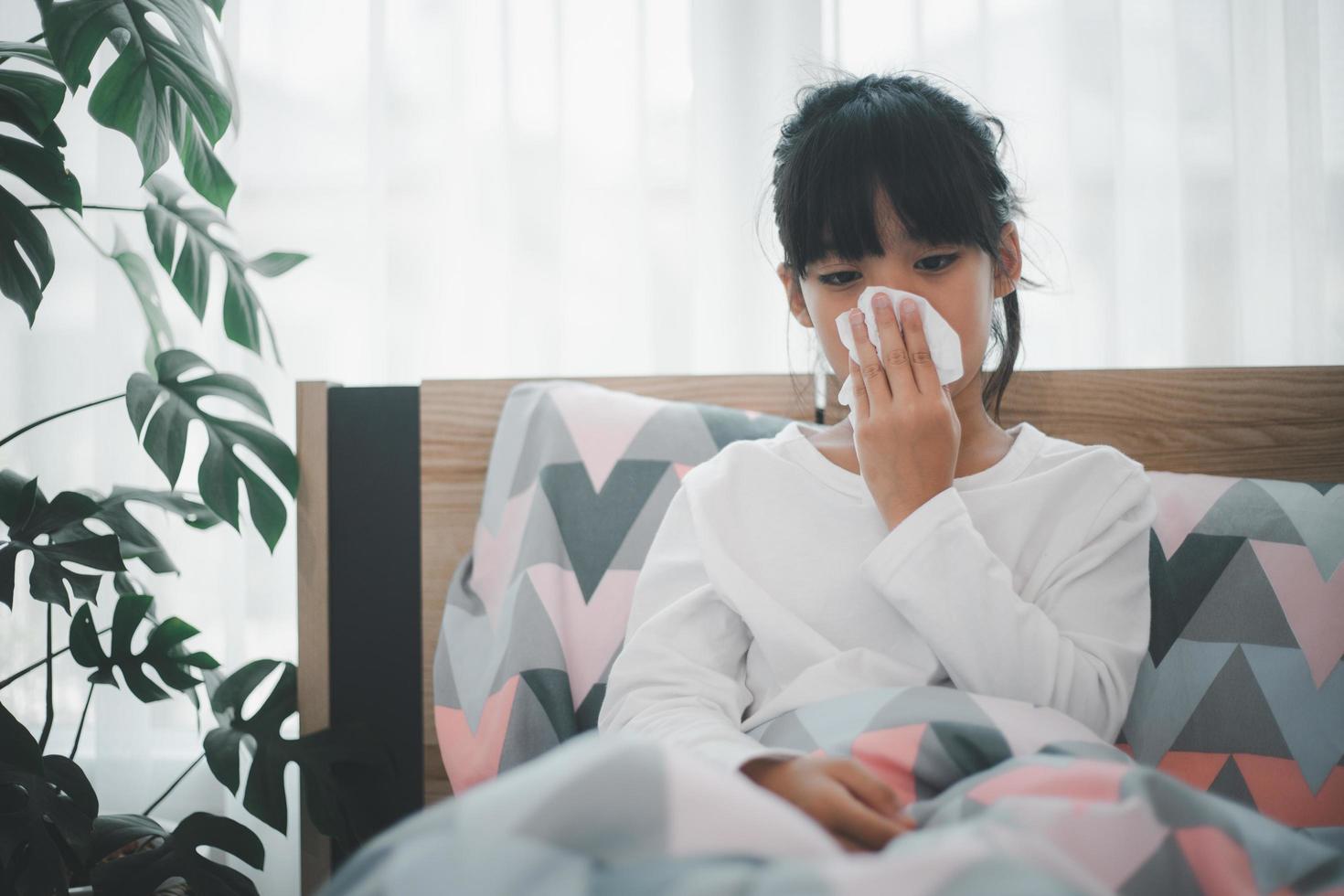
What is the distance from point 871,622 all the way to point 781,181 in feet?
1.42

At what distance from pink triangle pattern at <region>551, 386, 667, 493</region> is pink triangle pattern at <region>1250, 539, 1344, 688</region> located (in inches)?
26.6

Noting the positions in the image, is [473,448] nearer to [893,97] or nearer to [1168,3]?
[893,97]

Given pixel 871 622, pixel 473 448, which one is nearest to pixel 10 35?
pixel 473 448

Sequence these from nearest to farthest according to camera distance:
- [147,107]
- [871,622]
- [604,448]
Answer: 1. [871,622]
2. [147,107]
3. [604,448]

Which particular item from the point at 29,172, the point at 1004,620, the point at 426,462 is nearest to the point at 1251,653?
the point at 1004,620

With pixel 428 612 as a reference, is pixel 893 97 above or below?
above

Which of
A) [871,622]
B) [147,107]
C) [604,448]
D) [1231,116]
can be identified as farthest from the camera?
[1231,116]

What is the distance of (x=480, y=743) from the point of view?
0.92 metres

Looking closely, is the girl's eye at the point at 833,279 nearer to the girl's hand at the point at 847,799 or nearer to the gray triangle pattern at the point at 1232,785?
the girl's hand at the point at 847,799

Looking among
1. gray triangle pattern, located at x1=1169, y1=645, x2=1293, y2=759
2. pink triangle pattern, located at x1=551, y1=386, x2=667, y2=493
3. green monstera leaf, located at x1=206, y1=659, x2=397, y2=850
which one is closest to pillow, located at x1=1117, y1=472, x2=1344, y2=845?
gray triangle pattern, located at x1=1169, y1=645, x2=1293, y2=759

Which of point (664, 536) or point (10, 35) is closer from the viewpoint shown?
point (664, 536)

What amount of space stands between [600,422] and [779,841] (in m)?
0.68

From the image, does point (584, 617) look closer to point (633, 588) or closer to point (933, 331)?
point (633, 588)

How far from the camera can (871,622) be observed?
77cm
